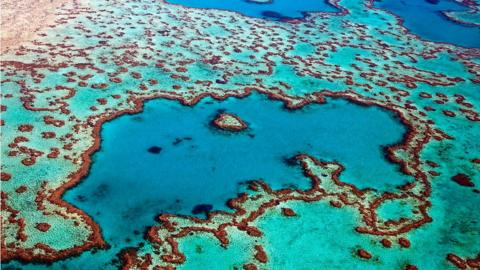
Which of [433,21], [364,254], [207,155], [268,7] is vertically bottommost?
[364,254]

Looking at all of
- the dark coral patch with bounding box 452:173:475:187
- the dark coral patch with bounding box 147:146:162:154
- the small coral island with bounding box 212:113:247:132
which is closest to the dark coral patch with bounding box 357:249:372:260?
the dark coral patch with bounding box 452:173:475:187

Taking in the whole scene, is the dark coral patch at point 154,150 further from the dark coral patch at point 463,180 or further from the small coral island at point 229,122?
the dark coral patch at point 463,180

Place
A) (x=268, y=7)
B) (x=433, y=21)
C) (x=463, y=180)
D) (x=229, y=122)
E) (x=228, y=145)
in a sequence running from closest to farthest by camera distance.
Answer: (x=463, y=180)
(x=228, y=145)
(x=229, y=122)
(x=268, y=7)
(x=433, y=21)

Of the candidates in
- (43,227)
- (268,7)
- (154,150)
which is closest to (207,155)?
(154,150)

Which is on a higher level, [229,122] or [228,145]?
[229,122]

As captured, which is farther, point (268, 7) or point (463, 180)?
point (268, 7)

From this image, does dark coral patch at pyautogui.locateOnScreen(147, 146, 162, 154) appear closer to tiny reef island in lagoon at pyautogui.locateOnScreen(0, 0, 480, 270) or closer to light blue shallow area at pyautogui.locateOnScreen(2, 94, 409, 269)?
tiny reef island in lagoon at pyautogui.locateOnScreen(0, 0, 480, 270)

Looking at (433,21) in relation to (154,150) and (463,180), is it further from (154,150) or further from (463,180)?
(154,150)
